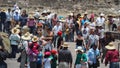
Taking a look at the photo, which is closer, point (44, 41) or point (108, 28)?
point (44, 41)

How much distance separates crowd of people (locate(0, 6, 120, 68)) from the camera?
1914 centimetres

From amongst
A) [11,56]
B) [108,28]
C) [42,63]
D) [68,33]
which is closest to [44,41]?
[42,63]

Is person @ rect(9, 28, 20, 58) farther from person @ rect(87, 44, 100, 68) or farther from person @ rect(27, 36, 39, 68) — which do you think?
person @ rect(87, 44, 100, 68)

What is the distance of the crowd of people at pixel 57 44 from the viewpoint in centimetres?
1914

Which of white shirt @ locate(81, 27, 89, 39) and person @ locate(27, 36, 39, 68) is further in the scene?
white shirt @ locate(81, 27, 89, 39)

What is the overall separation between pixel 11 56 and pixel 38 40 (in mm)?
3947

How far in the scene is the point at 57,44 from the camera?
75.3 feet

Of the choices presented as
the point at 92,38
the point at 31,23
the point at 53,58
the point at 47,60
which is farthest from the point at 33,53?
the point at 31,23

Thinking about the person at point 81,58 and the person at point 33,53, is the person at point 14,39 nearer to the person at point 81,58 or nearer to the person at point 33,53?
the person at point 33,53

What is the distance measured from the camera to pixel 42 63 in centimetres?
1922

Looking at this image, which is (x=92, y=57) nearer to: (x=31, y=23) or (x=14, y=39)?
(x=14, y=39)

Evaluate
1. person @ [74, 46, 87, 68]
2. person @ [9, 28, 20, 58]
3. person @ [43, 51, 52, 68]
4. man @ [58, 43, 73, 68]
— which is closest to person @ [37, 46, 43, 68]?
person @ [43, 51, 52, 68]

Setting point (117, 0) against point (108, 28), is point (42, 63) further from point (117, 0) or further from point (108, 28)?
point (117, 0)

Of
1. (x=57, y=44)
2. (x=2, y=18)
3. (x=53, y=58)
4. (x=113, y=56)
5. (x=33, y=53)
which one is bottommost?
(x=2, y=18)
